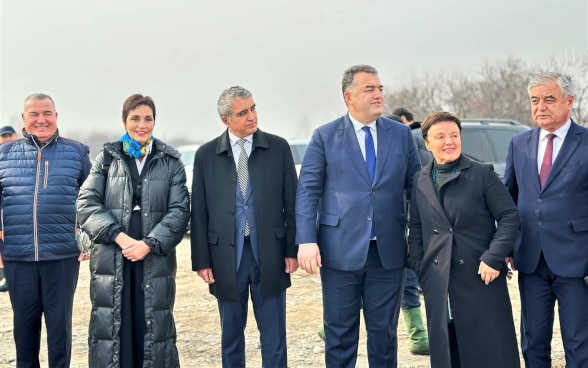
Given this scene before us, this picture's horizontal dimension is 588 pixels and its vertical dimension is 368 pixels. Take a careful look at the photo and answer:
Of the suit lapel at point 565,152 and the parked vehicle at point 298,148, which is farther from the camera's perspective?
the parked vehicle at point 298,148

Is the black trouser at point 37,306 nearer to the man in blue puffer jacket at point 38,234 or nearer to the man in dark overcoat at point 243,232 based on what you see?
the man in blue puffer jacket at point 38,234

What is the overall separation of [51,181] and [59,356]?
121 centimetres

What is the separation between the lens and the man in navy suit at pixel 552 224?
385cm

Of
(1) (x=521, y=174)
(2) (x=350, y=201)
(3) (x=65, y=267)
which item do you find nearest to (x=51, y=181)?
(3) (x=65, y=267)

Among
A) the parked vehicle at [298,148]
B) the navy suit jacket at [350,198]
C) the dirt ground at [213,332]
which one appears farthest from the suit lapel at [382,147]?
the parked vehicle at [298,148]

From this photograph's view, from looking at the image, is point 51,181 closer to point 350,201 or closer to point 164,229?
point 164,229

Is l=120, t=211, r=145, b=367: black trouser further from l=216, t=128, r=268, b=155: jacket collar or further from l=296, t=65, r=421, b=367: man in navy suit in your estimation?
l=296, t=65, r=421, b=367: man in navy suit

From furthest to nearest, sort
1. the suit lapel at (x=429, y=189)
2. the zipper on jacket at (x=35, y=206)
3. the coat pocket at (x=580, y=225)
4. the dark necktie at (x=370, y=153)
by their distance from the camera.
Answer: the zipper on jacket at (x=35, y=206) < the dark necktie at (x=370, y=153) < the suit lapel at (x=429, y=189) < the coat pocket at (x=580, y=225)

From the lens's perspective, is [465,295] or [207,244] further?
[207,244]

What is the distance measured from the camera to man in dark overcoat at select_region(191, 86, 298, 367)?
4.30 metres

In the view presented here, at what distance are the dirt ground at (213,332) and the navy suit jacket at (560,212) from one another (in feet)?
5.31

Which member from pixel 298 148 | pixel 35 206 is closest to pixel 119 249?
pixel 35 206

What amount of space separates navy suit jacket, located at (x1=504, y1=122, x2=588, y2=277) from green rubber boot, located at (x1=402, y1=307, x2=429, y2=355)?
5.35 ft

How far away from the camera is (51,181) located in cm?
462
